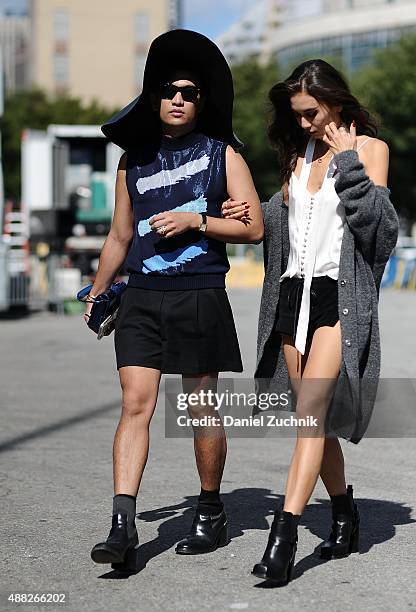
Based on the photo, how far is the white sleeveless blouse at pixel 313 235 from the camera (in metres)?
4.57

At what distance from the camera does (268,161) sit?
184 feet

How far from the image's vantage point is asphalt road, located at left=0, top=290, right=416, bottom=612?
4.35 metres

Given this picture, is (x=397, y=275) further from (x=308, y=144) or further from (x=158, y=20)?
(x=158, y=20)

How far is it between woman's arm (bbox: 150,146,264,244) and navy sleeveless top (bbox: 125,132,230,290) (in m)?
0.04

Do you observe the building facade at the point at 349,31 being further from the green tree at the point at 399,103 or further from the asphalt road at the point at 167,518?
the asphalt road at the point at 167,518

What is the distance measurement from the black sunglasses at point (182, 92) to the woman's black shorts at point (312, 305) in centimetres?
77

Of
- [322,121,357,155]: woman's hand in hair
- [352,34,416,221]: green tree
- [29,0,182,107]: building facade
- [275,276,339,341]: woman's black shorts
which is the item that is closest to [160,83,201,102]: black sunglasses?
[322,121,357,155]: woman's hand in hair

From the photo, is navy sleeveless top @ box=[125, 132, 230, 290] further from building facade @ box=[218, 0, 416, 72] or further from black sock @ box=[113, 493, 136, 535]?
building facade @ box=[218, 0, 416, 72]

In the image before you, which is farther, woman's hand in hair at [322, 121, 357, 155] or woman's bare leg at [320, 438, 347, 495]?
woman's bare leg at [320, 438, 347, 495]

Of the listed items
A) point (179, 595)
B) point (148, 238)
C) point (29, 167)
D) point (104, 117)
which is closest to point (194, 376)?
point (148, 238)

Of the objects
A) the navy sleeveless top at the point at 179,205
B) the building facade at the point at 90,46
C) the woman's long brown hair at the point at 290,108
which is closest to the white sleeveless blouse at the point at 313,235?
the woman's long brown hair at the point at 290,108

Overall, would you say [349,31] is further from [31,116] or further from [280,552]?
[280,552]

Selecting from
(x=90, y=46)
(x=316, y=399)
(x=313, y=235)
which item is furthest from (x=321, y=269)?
(x=90, y=46)

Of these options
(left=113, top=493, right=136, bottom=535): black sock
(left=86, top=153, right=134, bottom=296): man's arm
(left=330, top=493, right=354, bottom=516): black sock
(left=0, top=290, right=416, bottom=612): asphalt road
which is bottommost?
(left=0, top=290, right=416, bottom=612): asphalt road
